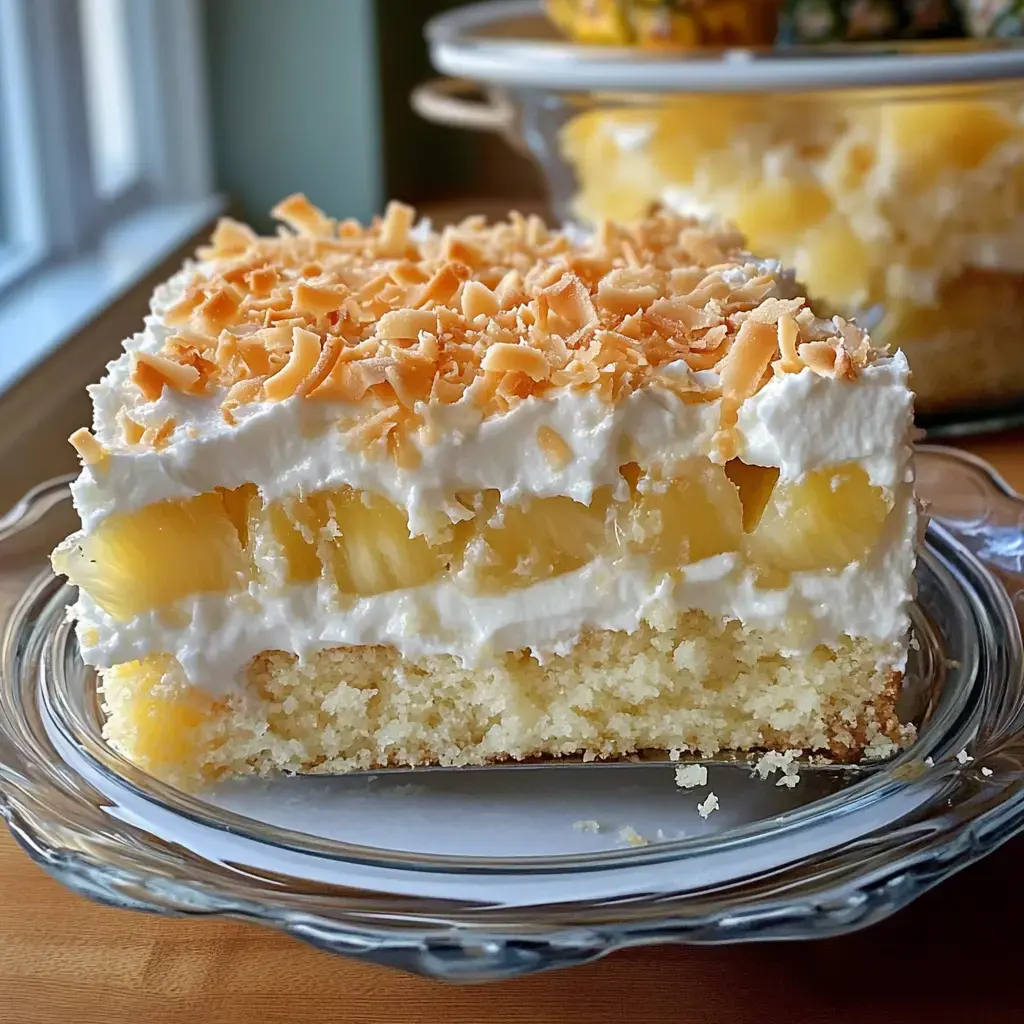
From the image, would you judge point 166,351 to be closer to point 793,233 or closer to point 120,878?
point 120,878

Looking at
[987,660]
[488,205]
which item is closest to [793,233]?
[987,660]

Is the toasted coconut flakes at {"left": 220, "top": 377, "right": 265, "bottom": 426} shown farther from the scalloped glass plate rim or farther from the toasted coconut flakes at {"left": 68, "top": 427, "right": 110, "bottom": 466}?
the scalloped glass plate rim

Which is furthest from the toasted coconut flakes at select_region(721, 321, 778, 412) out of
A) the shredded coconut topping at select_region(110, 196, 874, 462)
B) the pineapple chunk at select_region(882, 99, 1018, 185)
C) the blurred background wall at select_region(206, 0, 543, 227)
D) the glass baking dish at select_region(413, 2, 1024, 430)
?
the blurred background wall at select_region(206, 0, 543, 227)

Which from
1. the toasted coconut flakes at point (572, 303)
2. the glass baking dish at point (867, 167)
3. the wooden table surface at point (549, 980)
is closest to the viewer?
the wooden table surface at point (549, 980)

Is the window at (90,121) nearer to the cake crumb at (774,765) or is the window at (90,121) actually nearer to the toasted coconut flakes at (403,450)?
the toasted coconut flakes at (403,450)

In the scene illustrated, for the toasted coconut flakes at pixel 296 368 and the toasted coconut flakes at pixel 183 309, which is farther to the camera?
the toasted coconut flakes at pixel 183 309

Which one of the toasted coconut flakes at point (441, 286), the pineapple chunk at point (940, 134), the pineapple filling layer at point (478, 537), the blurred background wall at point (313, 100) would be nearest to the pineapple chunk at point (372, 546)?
the pineapple filling layer at point (478, 537)

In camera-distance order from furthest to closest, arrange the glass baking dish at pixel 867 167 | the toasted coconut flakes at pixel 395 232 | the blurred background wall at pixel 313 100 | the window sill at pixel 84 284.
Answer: the blurred background wall at pixel 313 100, the window sill at pixel 84 284, the glass baking dish at pixel 867 167, the toasted coconut flakes at pixel 395 232
